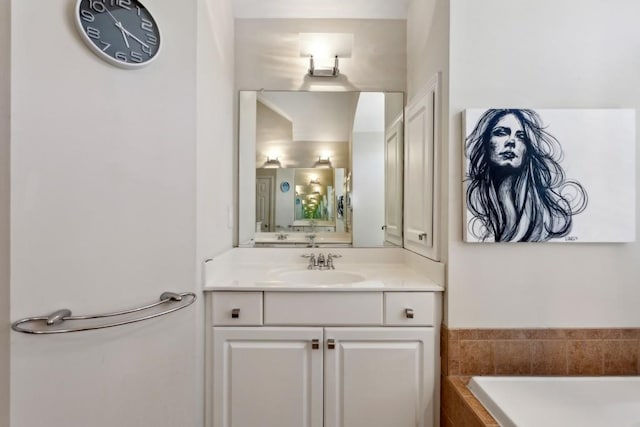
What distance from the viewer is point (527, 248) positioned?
1.35 metres

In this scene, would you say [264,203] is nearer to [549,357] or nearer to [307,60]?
[307,60]

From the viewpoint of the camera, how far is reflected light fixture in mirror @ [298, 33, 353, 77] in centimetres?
197

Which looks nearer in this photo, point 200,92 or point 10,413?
point 10,413

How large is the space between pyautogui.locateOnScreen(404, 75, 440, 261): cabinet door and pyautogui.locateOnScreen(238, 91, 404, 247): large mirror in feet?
0.53

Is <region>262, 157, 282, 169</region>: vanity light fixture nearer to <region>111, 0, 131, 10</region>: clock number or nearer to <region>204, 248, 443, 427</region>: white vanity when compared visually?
<region>204, 248, 443, 427</region>: white vanity

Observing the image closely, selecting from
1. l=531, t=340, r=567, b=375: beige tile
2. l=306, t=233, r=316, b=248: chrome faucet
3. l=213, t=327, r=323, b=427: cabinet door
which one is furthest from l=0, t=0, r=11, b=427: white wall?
l=531, t=340, r=567, b=375: beige tile

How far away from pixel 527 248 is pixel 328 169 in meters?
1.20

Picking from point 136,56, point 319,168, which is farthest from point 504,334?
point 136,56

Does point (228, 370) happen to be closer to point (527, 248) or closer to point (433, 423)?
point (433, 423)

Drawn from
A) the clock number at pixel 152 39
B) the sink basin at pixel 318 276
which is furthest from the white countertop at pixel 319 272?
the clock number at pixel 152 39

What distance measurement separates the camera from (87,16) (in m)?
1.05

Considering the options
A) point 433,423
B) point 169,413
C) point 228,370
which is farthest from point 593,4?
point 169,413

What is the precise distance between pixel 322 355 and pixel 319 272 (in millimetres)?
490

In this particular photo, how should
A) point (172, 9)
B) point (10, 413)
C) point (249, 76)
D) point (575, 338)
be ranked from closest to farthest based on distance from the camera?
point (10, 413) < point (172, 9) < point (575, 338) < point (249, 76)
